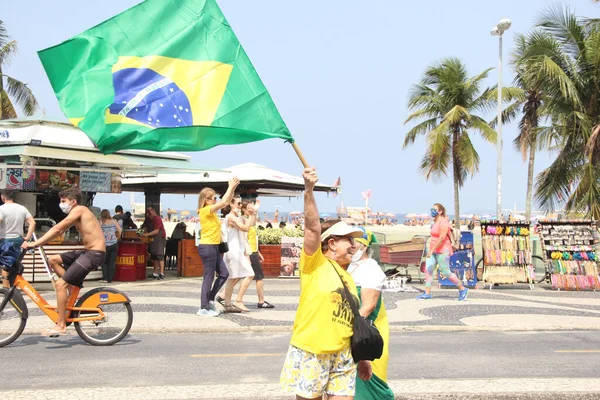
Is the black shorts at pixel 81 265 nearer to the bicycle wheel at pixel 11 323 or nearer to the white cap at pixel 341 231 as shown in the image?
the bicycle wheel at pixel 11 323

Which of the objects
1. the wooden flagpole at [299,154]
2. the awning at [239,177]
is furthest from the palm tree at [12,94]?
the wooden flagpole at [299,154]

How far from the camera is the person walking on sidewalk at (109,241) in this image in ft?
52.1

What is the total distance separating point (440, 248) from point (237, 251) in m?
4.54

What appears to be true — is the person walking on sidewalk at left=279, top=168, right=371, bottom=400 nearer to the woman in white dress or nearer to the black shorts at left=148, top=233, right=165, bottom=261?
the woman in white dress

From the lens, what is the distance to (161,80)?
5.85 meters

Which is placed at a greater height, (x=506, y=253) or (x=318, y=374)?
(x=506, y=253)

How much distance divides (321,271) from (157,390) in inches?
114

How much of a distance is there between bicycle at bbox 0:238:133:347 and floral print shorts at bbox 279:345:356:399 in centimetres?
504

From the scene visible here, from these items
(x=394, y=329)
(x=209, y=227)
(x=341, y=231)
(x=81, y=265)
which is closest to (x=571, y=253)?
(x=394, y=329)

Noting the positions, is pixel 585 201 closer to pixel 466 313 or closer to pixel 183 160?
pixel 466 313

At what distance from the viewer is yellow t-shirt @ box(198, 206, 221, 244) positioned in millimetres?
11047

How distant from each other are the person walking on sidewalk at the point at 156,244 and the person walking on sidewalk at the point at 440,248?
672 centimetres

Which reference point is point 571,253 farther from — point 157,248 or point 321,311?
point 321,311

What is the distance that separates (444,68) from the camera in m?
38.0
